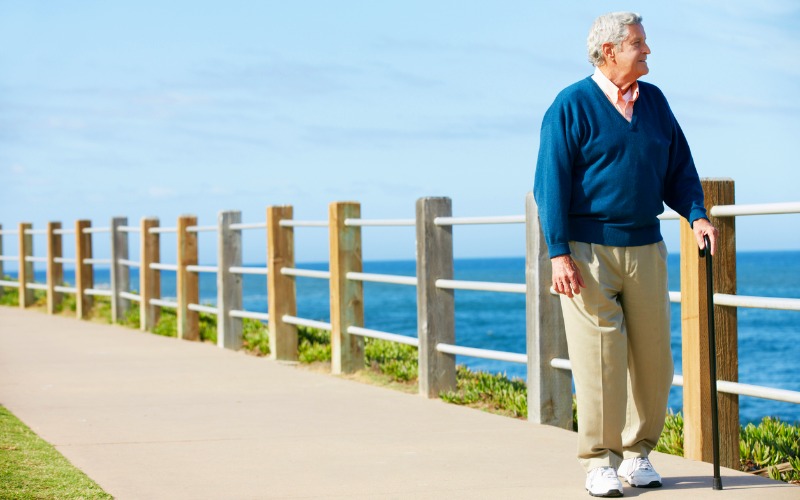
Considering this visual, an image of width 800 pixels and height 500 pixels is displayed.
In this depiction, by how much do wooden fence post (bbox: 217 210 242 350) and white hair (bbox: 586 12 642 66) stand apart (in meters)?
7.66

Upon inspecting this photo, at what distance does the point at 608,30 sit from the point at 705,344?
1.84 metres

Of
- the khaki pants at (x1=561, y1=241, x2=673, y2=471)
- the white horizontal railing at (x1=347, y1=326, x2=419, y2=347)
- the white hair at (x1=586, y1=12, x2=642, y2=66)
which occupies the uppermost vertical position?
the white hair at (x1=586, y1=12, x2=642, y2=66)

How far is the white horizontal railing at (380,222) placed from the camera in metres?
8.46

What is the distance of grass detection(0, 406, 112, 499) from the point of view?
4.92m

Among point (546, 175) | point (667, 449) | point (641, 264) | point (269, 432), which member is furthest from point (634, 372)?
point (269, 432)

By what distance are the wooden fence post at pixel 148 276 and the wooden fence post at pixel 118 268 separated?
129 cm

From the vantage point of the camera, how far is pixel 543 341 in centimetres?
694

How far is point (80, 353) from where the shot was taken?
1166cm

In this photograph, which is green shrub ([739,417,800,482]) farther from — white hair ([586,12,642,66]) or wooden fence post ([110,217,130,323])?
wooden fence post ([110,217,130,323])

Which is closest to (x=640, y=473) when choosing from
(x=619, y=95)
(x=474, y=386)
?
(x=619, y=95)

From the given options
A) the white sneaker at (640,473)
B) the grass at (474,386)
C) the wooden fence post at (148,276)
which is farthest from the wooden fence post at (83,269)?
the white sneaker at (640,473)

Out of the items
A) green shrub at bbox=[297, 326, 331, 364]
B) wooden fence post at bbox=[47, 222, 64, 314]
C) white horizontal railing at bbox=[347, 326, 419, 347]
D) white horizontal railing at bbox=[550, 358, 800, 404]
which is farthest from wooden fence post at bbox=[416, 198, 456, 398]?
wooden fence post at bbox=[47, 222, 64, 314]

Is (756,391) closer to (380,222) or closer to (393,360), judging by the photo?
(380,222)

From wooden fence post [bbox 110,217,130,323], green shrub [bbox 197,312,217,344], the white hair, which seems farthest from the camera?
wooden fence post [bbox 110,217,130,323]
